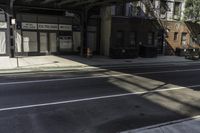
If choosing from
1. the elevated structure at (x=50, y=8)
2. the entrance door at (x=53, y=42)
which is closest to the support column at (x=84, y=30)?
A: the elevated structure at (x=50, y=8)

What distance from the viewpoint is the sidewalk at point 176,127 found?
6352mm

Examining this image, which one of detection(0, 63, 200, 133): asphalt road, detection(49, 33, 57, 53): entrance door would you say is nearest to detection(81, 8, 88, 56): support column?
detection(49, 33, 57, 53): entrance door

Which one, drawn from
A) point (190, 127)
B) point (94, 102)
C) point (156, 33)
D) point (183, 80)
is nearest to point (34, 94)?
point (94, 102)

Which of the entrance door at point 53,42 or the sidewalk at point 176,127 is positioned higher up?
the entrance door at point 53,42

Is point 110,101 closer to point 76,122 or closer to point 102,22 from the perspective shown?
point 76,122

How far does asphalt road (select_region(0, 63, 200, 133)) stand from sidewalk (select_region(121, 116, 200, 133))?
0.51 metres

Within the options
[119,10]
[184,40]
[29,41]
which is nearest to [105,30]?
[119,10]

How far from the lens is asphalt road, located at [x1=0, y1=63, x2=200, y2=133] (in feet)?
23.0

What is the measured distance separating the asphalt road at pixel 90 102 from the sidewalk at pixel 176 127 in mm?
513

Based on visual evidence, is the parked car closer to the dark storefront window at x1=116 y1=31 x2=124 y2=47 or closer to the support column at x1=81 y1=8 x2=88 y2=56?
the dark storefront window at x1=116 y1=31 x2=124 y2=47

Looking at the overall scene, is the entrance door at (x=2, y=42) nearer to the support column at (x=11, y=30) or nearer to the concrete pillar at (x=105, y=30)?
the support column at (x=11, y=30)

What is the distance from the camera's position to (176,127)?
6.64 metres

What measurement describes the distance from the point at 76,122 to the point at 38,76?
757 cm

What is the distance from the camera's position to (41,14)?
23.1 metres
